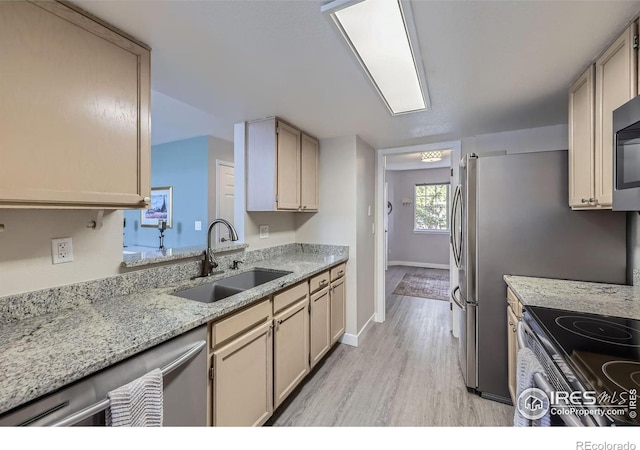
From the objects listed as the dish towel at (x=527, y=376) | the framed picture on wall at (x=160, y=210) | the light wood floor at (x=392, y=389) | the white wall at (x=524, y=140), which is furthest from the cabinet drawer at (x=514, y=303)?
the framed picture on wall at (x=160, y=210)

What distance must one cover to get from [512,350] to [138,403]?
2.10m

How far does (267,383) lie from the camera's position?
163 cm

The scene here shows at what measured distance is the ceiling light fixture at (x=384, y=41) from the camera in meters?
1.08

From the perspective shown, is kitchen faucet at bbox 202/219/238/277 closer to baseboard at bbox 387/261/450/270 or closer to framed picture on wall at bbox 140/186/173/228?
framed picture on wall at bbox 140/186/173/228

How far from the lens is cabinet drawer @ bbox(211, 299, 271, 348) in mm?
1272

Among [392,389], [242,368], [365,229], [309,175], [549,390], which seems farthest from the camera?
[365,229]

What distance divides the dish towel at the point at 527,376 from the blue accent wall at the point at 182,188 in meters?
3.51

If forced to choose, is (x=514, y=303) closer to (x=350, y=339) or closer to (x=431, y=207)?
(x=350, y=339)

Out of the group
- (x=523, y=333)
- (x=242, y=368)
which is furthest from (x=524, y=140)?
(x=242, y=368)

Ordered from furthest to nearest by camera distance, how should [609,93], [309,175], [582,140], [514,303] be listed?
[309,175]
[514,303]
[582,140]
[609,93]

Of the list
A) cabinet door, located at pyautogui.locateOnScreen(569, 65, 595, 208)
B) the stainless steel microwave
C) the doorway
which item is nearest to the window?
the doorway

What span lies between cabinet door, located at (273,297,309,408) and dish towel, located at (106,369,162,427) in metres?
0.83

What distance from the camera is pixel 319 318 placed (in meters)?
2.29

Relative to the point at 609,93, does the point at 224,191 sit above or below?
below
